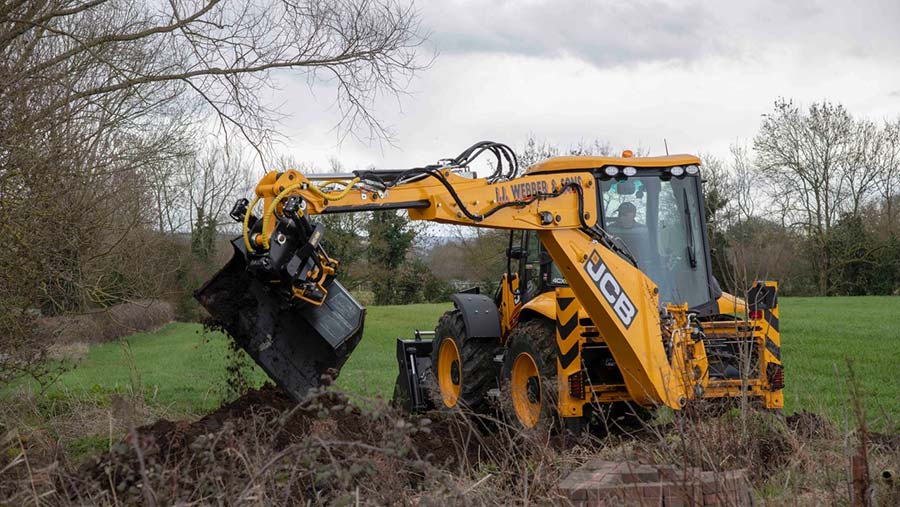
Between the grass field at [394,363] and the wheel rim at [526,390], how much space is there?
1.55 m

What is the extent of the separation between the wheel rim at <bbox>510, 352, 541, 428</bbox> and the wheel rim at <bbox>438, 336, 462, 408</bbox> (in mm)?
1405

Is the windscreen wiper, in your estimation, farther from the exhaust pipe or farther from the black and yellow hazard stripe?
the exhaust pipe

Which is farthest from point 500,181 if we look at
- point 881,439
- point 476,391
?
point 881,439

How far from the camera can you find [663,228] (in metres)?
8.45

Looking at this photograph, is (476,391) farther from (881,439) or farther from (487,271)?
(487,271)

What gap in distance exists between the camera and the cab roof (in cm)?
833

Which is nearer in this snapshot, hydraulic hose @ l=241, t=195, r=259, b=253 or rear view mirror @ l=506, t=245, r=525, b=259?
hydraulic hose @ l=241, t=195, r=259, b=253

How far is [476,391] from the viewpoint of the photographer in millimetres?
9336

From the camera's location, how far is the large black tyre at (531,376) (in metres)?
7.90

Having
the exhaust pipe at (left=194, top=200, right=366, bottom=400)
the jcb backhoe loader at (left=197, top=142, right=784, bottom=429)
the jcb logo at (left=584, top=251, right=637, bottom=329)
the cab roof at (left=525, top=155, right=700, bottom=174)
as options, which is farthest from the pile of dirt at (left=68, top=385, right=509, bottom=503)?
the cab roof at (left=525, top=155, right=700, bottom=174)

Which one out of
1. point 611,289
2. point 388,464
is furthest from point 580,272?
point 388,464

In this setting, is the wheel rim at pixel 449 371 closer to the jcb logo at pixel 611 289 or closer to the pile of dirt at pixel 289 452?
the pile of dirt at pixel 289 452

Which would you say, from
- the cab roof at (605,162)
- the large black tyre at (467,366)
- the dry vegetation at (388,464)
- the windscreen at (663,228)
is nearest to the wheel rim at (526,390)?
the dry vegetation at (388,464)

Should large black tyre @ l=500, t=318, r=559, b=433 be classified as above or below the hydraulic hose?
below
